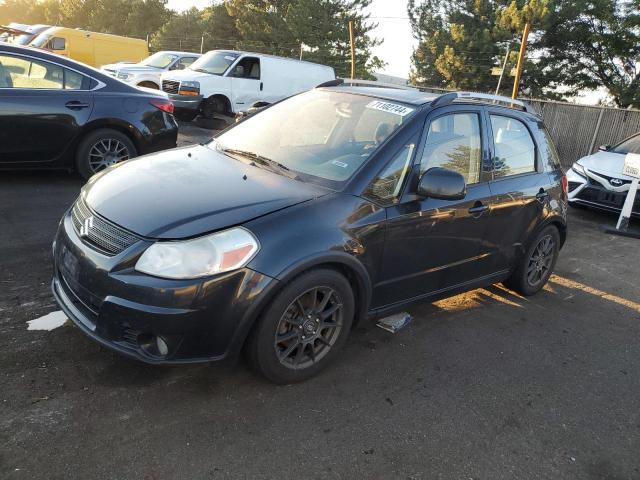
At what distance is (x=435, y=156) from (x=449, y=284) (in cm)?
95

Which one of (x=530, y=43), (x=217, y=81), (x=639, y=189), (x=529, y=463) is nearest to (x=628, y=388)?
(x=529, y=463)

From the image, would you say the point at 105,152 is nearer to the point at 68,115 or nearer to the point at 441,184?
the point at 68,115

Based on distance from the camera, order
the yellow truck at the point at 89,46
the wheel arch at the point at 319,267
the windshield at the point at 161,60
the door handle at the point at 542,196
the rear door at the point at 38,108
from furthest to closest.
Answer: the yellow truck at the point at 89,46
the windshield at the point at 161,60
the rear door at the point at 38,108
the door handle at the point at 542,196
the wheel arch at the point at 319,267

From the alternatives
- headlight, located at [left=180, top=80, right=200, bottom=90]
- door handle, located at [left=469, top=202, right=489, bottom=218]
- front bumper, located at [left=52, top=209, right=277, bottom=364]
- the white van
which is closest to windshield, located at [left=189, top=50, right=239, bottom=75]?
the white van

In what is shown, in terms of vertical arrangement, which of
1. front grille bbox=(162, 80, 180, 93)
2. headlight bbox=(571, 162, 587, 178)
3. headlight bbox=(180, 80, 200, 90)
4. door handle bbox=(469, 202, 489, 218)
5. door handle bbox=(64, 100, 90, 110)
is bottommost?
headlight bbox=(571, 162, 587, 178)

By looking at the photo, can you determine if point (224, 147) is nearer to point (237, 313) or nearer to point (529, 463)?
point (237, 313)

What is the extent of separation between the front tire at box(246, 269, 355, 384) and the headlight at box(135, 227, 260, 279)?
31 centimetres

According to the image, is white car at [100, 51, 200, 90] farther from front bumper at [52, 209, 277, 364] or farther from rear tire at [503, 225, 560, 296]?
front bumper at [52, 209, 277, 364]

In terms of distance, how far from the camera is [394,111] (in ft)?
11.4

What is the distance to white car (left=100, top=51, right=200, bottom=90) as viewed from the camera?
15055 millimetres

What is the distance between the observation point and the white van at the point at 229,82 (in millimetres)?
12867

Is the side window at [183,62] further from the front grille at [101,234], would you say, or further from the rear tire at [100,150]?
→ the front grille at [101,234]

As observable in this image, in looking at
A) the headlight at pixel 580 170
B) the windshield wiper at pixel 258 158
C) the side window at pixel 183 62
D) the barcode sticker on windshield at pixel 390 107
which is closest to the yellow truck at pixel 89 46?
the side window at pixel 183 62

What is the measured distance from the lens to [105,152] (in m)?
6.33
